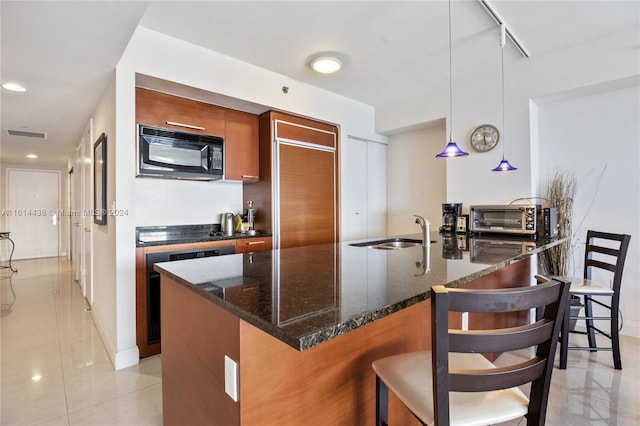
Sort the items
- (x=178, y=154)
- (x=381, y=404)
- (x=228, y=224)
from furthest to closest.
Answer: (x=228, y=224)
(x=178, y=154)
(x=381, y=404)

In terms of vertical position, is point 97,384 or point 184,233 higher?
point 184,233

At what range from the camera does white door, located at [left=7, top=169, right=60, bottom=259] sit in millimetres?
6797

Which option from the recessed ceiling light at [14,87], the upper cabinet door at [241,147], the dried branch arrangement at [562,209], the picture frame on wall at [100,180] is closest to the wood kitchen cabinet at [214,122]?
the upper cabinet door at [241,147]

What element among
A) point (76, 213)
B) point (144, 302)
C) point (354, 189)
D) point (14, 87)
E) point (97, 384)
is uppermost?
point (14, 87)

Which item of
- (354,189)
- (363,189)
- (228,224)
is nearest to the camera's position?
(228,224)

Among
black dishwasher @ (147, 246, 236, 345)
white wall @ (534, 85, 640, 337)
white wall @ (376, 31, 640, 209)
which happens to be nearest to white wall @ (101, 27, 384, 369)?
black dishwasher @ (147, 246, 236, 345)

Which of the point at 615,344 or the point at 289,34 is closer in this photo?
the point at 615,344

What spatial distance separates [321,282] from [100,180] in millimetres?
2694

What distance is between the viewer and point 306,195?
3.54m

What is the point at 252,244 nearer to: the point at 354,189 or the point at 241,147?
the point at 241,147

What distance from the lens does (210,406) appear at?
3.39ft

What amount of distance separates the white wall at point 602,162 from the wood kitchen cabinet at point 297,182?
7.26 feet

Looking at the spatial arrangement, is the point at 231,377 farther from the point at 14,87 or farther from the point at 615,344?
the point at 14,87

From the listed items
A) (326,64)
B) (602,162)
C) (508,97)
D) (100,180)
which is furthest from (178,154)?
(602,162)
